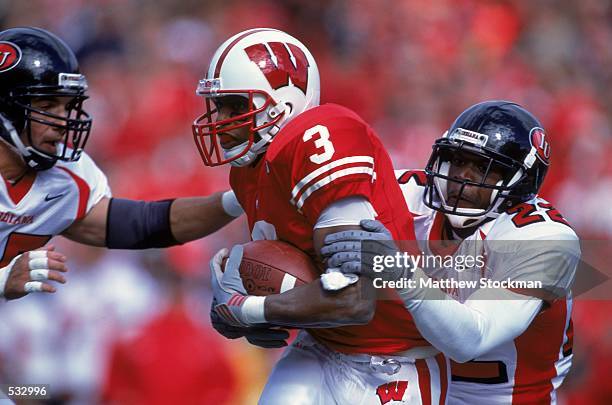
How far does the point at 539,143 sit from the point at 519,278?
580mm

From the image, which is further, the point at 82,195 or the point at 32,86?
the point at 82,195

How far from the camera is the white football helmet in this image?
3.60 meters

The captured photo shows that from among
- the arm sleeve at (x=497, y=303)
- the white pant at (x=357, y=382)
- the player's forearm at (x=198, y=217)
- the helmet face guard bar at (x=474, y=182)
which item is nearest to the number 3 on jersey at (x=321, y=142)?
the arm sleeve at (x=497, y=303)

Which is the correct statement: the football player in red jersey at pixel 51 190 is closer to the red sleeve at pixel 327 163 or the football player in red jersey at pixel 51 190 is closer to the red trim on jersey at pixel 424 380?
the red sleeve at pixel 327 163

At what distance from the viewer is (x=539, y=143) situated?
12.3 feet

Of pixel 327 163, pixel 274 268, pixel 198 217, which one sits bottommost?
pixel 274 268

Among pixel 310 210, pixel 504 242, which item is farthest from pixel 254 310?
pixel 504 242

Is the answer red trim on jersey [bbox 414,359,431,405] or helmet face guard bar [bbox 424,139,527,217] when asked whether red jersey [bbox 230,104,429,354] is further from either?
helmet face guard bar [bbox 424,139,527,217]

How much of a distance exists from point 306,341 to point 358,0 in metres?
7.19

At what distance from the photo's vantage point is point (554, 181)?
7.48m

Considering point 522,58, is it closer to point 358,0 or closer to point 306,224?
point 358,0

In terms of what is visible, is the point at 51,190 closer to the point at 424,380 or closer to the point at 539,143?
the point at 424,380

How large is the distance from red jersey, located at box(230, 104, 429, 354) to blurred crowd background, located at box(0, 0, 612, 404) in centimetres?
169

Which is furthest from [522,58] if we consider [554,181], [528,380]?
[528,380]
